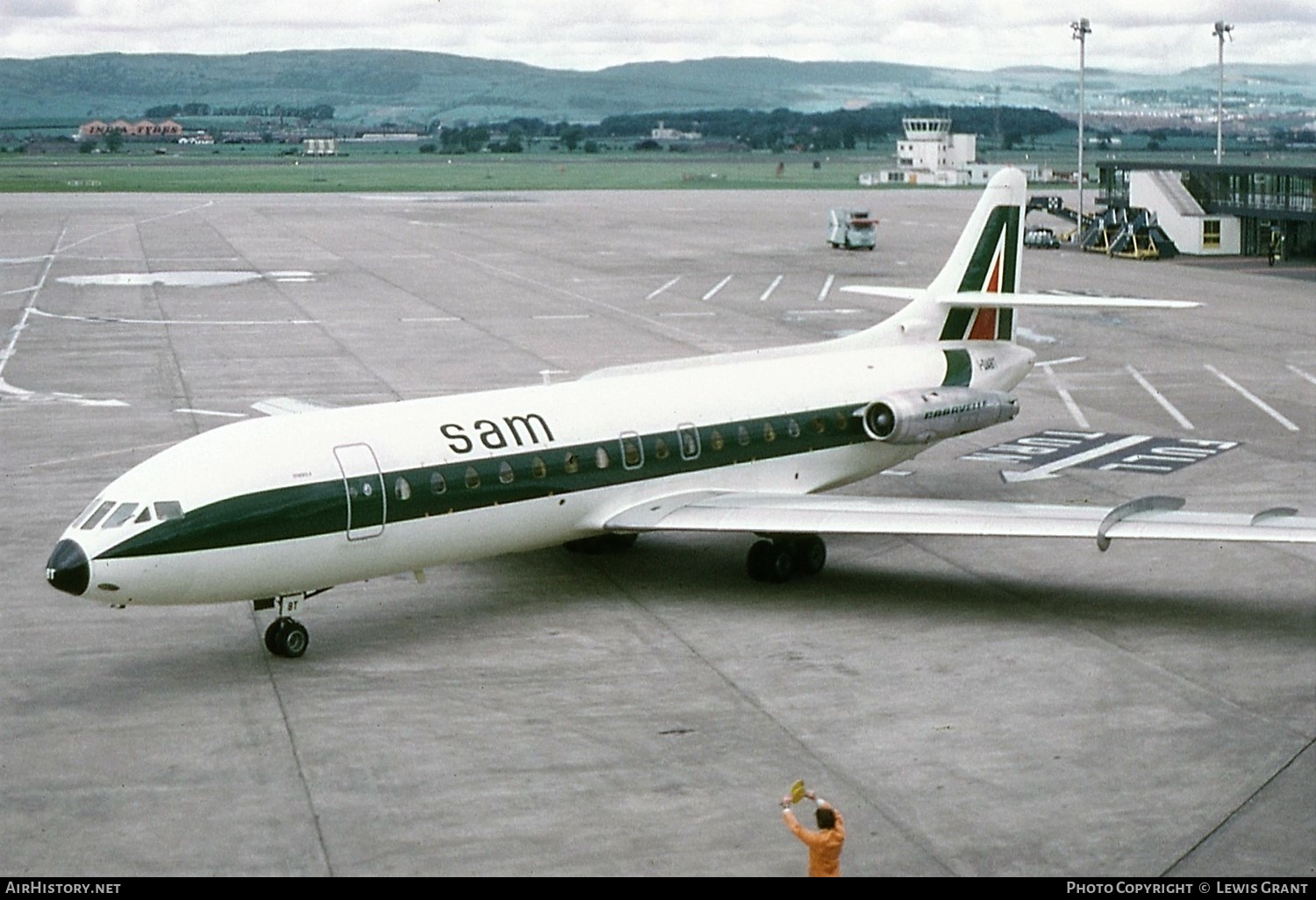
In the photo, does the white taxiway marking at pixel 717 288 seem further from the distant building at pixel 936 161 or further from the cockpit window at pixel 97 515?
the distant building at pixel 936 161

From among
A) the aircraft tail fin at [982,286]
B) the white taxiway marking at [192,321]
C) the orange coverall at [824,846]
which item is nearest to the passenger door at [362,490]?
the orange coverall at [824,846]

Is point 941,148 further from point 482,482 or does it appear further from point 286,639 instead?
point 286,639

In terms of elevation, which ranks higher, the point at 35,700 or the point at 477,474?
the point at 477,474

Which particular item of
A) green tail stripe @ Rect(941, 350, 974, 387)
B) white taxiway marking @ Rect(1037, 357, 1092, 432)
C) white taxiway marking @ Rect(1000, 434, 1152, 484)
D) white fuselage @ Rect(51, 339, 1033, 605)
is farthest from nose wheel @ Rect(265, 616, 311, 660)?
white taxiway marking @ Rect(1037, 357, 1092, 432)

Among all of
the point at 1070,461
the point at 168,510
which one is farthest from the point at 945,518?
the point at 1070,461

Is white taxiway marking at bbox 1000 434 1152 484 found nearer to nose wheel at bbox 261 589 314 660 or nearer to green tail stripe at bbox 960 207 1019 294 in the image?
green tail stripe at bbox 960 207 1019 294

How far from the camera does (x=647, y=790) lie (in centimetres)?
1767

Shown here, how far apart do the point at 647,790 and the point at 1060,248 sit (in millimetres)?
76883

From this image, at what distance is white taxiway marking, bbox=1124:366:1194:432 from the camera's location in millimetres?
38969

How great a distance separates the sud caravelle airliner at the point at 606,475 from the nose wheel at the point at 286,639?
2cm

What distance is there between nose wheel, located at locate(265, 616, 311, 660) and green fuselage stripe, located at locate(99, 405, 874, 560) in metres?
1.35

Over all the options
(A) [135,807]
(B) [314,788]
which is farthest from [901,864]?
Result: (A) [135,807]

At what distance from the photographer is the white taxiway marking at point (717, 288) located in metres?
65.1
